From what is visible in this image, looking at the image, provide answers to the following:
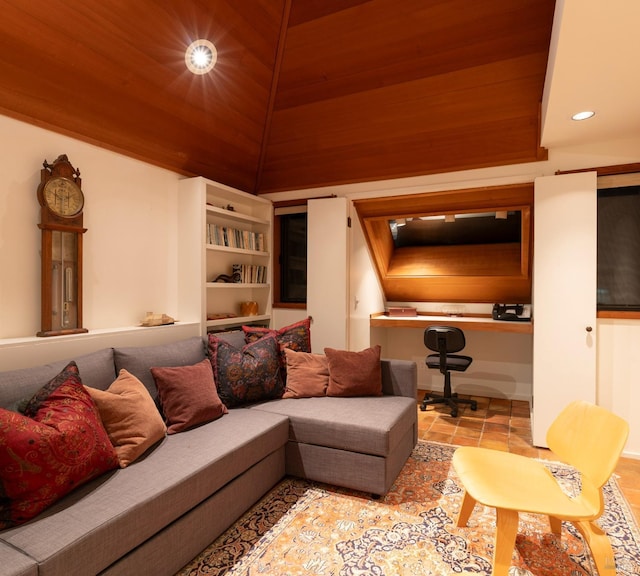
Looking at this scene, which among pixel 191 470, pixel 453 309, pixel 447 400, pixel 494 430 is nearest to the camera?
pixel 191 470

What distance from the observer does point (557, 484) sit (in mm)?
1874

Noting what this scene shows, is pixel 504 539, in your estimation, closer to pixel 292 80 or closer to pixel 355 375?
pixel 355 375

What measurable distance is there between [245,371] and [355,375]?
0.80 m

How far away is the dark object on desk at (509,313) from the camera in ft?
13.8

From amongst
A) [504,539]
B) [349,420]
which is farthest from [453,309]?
[504,539]

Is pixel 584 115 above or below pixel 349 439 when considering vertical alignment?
above

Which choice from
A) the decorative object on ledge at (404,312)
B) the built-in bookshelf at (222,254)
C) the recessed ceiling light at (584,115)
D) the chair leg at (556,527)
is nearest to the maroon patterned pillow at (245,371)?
the built-in bookshelf at (222,254)

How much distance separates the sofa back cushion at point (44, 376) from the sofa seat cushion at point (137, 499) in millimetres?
509

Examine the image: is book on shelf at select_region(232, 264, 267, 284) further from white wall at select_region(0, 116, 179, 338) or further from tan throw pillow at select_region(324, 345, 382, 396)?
tan throw pillow at select_region(324, 345, 382, 396)

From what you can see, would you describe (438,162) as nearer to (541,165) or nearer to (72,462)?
(541,165)

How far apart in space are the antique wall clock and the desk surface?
2931 millimetres

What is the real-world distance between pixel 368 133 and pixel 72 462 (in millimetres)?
3278

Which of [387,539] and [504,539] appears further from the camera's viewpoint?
[387,539]

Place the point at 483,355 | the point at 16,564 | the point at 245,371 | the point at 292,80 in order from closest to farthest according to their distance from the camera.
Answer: the point at 16,564 → the point at 245,371 → the point at 292,80 → the point at 483,355
